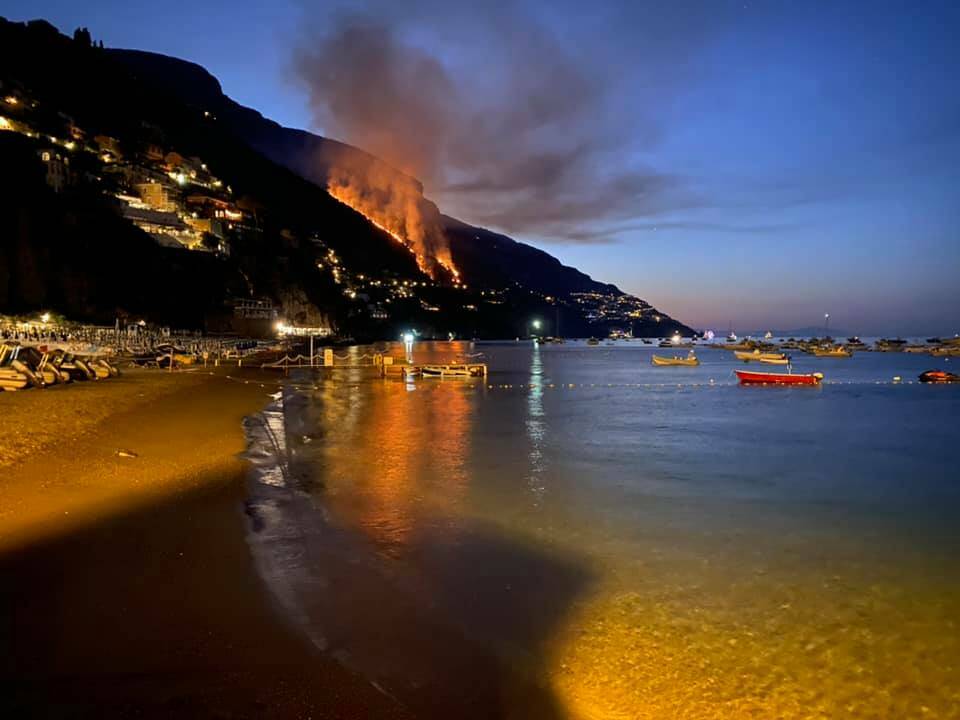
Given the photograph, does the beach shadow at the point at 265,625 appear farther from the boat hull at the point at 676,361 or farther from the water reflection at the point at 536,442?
the boat hull at the point at 676,361

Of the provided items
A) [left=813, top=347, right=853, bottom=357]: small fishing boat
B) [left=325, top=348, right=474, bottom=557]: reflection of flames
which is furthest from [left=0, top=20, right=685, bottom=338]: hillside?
[left=813, top=347, right=853, bottom=357]: small fishing boat

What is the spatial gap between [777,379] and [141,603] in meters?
48.2

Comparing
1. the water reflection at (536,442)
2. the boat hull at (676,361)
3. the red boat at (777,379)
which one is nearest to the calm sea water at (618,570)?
the water reflection at (536,442)

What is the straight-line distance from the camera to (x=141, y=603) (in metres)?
6.20

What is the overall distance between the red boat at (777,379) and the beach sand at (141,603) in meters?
42.2

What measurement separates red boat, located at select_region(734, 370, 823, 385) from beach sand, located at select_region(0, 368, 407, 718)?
42156 millimetres

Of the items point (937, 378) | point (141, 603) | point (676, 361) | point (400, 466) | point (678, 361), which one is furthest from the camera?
point (676, 361)

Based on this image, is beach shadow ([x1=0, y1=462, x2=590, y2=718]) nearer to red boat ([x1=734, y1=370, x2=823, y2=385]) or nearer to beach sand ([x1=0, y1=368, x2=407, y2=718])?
beach sand ([x1=0, y1=368, x2=407, y2=718])

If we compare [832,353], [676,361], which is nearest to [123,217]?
[676,361]

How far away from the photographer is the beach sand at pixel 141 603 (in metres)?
4.55

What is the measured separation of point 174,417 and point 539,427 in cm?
1289

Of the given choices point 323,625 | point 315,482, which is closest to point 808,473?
point 315,482

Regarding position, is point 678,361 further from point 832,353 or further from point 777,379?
point 832,353

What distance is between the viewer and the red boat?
152 ft
